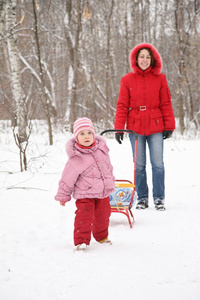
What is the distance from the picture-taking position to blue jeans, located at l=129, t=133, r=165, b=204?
12.6 ft

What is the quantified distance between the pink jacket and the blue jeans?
4.15 feet

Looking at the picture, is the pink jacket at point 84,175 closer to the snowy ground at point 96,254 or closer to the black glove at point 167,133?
the snowy ground at point 96,254

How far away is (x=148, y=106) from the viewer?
381cm

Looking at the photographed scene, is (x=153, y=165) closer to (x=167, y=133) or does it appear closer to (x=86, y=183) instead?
(x=167, y=133)

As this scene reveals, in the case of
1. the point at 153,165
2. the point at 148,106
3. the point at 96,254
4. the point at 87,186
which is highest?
the point at 148,106

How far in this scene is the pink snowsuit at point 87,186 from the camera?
2639 mm

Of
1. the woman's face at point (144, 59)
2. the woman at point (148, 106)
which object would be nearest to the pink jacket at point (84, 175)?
the woman at point (148, 106)

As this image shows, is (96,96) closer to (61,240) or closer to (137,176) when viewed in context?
(137,176)

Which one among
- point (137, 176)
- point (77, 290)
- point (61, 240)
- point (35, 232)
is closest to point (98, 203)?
point (61, 240)

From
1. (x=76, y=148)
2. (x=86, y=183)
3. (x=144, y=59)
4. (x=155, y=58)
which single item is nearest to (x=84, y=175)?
(x=86, y=183)

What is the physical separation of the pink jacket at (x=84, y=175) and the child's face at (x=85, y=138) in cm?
5

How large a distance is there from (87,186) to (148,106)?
1.62 metres

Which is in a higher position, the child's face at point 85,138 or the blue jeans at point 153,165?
the child's face at point 85,138

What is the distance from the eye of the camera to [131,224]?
10.7ft
